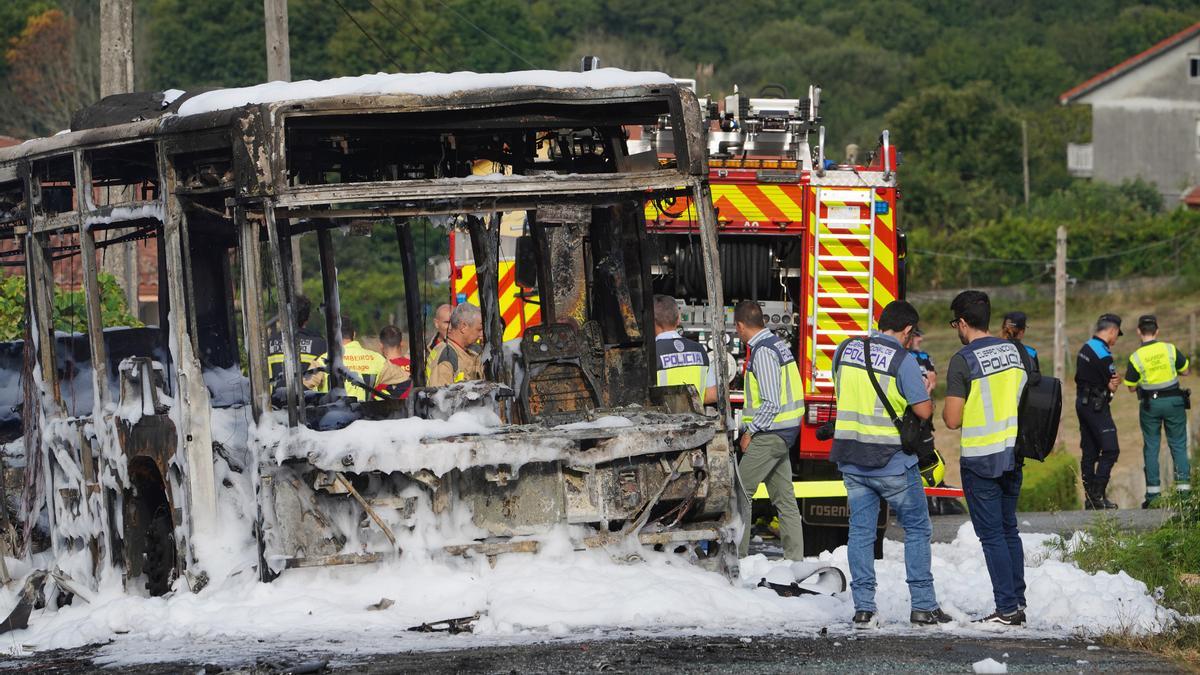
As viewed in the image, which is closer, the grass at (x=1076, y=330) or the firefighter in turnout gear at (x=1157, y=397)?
the firefighter in turnout gear at (x=1157, y=397)

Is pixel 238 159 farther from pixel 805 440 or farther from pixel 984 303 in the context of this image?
pixel 805 440

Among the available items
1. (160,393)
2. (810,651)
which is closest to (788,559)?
(810,651)

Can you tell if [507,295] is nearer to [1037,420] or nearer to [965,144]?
[1037,420]

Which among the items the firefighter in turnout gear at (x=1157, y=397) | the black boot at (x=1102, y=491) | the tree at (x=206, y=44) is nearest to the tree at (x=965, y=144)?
the tree at (x=206, y=44)

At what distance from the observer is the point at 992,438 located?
28.8 ft

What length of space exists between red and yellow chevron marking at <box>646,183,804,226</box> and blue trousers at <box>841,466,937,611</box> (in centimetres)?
513

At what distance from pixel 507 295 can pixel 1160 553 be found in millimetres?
4972

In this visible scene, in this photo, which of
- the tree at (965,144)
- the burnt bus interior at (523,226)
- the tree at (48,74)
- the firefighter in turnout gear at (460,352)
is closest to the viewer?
the burnt bus interior at (523,226)

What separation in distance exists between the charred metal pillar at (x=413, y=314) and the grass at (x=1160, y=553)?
4059 millimetres

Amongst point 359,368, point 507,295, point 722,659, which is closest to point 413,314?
point 359,368

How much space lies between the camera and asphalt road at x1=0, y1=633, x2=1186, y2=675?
25.0 ft

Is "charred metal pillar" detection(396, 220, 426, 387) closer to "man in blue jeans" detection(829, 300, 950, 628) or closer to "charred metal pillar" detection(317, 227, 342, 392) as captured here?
"charred metal pillar" detection(317, 227, 342, 392)

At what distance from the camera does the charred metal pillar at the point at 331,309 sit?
11375 millimetres

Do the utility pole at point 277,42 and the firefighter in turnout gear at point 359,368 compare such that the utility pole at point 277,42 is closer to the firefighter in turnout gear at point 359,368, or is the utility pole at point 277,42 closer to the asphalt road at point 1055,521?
the firefighter in turnout gear at point 359,368
